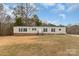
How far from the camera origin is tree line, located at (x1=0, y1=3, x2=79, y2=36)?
308cm

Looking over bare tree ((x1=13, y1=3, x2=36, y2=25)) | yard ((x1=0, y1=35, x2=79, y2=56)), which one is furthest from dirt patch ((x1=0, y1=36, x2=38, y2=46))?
bare tree ((x1=13, y1=3, x2=36, y2=25))

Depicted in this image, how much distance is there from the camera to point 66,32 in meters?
3.08

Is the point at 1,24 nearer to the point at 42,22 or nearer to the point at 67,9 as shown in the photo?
the point at 42,22

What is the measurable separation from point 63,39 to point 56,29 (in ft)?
0.36

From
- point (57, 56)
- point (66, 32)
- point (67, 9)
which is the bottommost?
Answer: point (57, 56)

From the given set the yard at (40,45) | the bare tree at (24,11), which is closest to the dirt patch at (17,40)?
the yard at (40,45)

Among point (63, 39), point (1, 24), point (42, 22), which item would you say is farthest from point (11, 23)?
point (63, 39)

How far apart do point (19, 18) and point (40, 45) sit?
0.31m

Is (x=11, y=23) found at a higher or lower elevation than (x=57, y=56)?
higher

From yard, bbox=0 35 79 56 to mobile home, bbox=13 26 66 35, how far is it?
4 centimetres

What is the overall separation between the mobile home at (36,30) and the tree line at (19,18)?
0.12 feet

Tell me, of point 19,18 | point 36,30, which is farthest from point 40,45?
point 19,18

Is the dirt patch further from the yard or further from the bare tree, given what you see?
the bare tree

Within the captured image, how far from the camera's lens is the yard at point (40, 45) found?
306 centimetres
